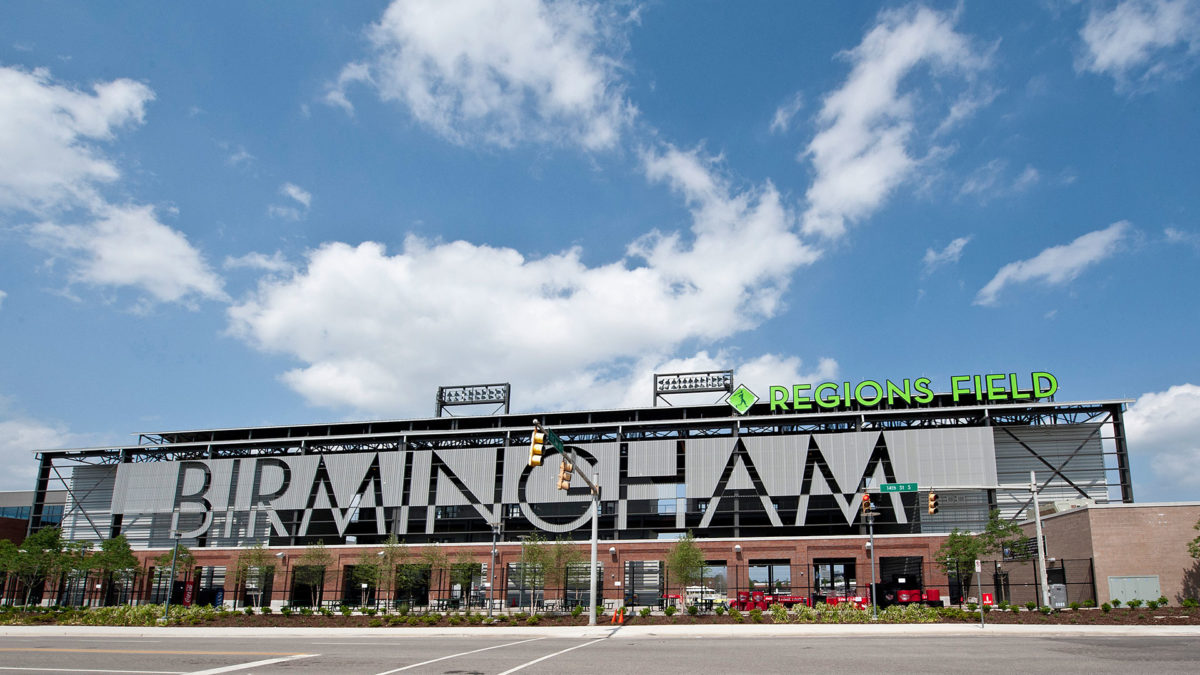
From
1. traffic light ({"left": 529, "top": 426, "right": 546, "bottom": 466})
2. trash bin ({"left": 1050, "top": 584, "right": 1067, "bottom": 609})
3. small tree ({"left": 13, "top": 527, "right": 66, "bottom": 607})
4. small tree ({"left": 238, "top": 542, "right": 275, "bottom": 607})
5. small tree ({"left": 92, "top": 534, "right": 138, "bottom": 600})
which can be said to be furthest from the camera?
small tree ({"left": 238, "top": 542, "right": 275, "bottom": 607})

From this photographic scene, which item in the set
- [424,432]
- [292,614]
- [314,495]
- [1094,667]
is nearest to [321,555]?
[314,495]

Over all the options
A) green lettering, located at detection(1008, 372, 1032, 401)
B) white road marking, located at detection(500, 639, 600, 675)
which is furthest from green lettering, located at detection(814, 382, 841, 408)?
white road marking, located at detection(500, 639, 600, 675)

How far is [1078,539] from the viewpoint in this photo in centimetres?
4816

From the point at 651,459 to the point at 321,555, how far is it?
3248 cm

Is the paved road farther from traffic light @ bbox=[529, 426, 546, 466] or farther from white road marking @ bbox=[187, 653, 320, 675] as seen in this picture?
traffic light @ bbox=[529, 426, 546, 466]

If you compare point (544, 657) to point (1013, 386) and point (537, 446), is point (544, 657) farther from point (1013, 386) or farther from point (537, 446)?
point (1013, 386)

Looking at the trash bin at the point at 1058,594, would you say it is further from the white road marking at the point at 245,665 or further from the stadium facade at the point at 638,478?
the white road marking at the point at 245,665

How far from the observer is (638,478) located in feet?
252

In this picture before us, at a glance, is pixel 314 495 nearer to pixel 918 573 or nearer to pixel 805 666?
pixel 918 573

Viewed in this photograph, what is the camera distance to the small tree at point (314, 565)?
240ft

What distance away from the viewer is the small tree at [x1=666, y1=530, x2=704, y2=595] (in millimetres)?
63344

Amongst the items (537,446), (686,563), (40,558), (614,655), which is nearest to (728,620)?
(614,655)

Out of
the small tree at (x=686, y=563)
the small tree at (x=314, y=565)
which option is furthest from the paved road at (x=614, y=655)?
the small tree at (x=314, y=565)

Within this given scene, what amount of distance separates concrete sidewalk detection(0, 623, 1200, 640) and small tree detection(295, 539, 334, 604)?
114 ft
